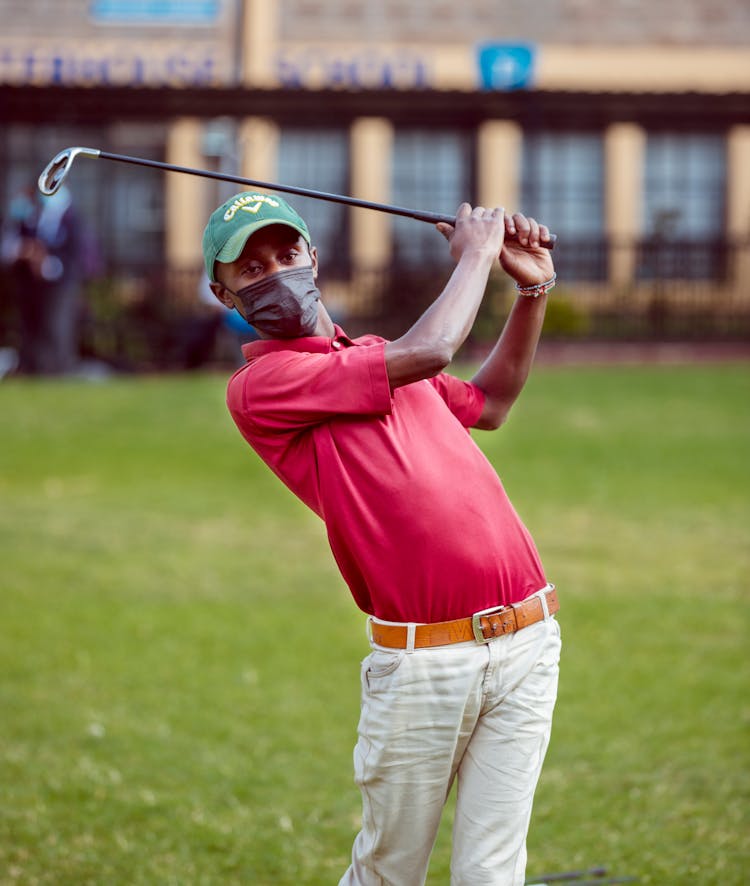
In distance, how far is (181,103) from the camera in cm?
1728

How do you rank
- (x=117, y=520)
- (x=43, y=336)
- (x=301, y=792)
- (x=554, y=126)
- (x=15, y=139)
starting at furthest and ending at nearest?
(x=15, y=139) < (x=554, y=126) < (x=43, y=336) < (x=117, y=520) < (x=301, y=792)

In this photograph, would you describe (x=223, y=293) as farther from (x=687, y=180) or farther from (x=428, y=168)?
(x=687, y=180)

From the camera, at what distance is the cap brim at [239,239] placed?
3131 mm

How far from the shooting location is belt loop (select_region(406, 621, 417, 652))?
3.09 meters

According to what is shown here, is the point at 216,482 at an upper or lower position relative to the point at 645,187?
lower

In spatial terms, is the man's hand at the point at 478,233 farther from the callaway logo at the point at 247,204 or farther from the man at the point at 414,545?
the callaway logo at the point at 247,204

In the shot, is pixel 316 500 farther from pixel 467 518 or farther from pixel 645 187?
pixel 645 187

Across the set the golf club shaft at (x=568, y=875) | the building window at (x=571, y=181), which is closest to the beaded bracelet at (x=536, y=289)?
the golf club shaft at (x=568, y=875)

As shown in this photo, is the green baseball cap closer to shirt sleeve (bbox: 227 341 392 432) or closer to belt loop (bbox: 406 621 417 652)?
shirt sleeve (bbox: 227 341 392 432)

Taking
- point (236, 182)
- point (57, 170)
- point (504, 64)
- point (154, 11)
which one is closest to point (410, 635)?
point (236, 182)

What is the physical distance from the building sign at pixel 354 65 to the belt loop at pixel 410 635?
22049 millimetres

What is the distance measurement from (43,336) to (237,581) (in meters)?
8.99

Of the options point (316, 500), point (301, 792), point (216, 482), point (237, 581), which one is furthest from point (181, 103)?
point (316, 500)

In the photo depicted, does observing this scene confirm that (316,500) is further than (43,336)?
No
